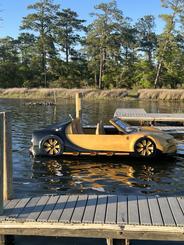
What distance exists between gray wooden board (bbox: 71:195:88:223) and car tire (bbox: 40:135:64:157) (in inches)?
225

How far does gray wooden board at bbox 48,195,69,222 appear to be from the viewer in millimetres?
6742

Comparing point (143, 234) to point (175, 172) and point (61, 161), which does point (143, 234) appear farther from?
point (61, 161)

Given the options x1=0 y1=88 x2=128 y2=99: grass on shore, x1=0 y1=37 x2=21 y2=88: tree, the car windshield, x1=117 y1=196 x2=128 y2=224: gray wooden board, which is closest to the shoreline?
x1=0 y1=88 x2=128 y2=99: grass on shore

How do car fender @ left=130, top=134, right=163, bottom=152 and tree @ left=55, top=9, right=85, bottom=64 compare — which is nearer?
car fender @ left=130, top=134, right=163, bottom=152

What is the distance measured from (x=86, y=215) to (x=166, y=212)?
1390mm

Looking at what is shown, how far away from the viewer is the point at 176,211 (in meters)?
7.12

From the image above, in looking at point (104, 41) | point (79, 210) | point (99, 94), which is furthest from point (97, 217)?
point (104, 41)

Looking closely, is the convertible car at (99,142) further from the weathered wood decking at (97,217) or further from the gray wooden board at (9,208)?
the gray wooden board at (9,208)

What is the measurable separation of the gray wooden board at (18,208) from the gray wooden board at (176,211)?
2.66 m

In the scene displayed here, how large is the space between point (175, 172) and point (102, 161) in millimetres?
2501

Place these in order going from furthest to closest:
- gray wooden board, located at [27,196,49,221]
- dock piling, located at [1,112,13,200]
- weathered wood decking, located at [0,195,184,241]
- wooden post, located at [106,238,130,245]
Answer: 1. dock piling, located at [1,112,13,200]
2. gray wooden board, located at [27,196,49,221]
3. wooden post, located at [106,238,130,245]
4. weathered wood decking, located at [0,195,184,241]

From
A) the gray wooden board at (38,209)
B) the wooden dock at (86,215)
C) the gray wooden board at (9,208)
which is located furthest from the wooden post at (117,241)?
the gray wooden board at (9,208)

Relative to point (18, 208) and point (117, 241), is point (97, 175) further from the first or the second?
point (117, 241)

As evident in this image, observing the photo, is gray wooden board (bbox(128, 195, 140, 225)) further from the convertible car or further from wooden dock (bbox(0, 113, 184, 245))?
the convertible car
